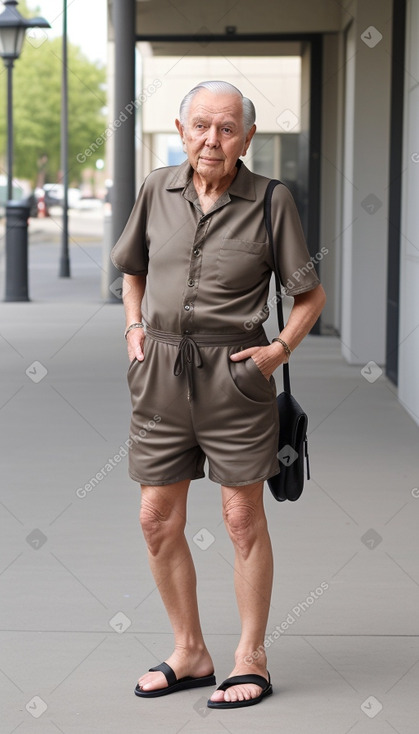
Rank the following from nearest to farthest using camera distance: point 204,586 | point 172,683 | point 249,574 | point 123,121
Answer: point 249,574
point 172,683
point 204,586
point 123,121

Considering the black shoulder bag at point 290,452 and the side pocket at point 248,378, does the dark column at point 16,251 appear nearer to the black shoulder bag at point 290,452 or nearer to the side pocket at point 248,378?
the black shoulder bag at point 290,452

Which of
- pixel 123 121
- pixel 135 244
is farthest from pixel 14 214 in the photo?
pixel 135 244

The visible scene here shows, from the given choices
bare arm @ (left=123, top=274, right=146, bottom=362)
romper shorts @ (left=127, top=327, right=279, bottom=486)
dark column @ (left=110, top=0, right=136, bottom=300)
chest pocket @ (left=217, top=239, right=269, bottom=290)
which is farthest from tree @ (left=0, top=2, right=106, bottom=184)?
chest pocket @ (left=217, top=239, right=269, bottom=290)

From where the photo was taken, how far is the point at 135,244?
4.11m

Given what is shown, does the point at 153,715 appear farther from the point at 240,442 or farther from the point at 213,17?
the point at 213,17

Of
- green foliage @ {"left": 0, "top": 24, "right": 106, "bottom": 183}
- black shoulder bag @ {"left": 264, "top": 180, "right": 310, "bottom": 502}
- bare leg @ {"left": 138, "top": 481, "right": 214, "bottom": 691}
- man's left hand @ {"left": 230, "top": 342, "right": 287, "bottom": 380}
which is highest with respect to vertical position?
green foliage @ {"left": 0, "top": 24, "right": 106, "bottom": 183}

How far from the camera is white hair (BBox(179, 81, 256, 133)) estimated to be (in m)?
3.83

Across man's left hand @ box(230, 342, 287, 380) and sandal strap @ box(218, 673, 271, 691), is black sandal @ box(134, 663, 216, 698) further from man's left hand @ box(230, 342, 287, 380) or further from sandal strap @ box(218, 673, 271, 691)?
man's left hand @ box(230, 342, 287, 380)

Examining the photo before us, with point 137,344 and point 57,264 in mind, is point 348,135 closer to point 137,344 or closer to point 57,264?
point 137,344

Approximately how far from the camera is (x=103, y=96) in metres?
76.9

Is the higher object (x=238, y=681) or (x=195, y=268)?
(x=195, y=268)

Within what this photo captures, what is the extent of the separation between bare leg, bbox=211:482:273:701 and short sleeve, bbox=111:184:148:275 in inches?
30.0

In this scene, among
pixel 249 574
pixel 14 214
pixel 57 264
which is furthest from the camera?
pixel 57 264

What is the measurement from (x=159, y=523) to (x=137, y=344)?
56cm
